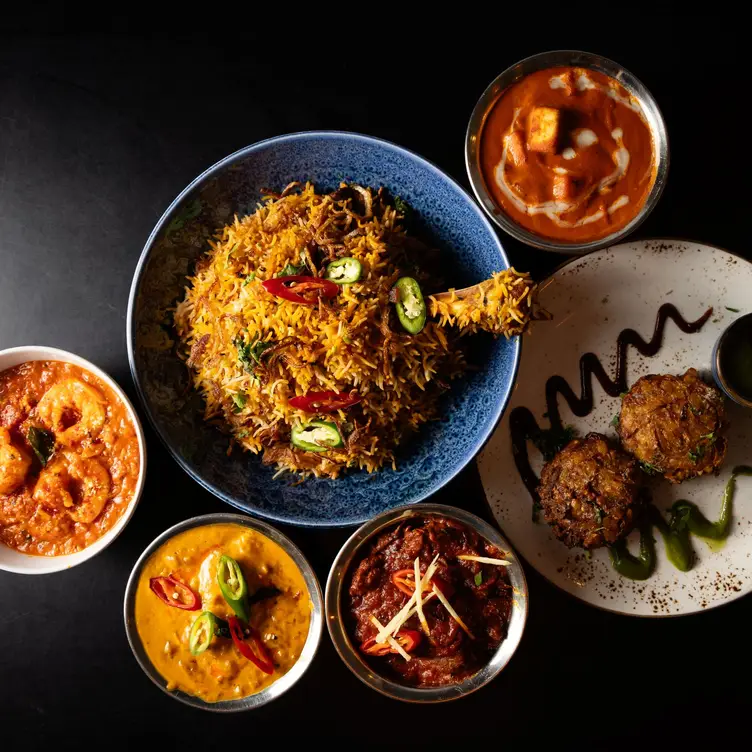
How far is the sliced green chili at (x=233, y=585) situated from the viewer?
326 cm

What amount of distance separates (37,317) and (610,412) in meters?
3.31

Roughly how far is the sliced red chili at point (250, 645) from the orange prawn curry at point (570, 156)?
2.44 metres

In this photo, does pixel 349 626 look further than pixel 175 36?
No

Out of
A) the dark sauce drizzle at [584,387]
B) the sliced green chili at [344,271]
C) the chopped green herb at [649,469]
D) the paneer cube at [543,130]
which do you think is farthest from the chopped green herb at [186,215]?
the chopped green herb at [649,469]

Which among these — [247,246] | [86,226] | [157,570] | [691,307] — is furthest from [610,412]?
[86,226]

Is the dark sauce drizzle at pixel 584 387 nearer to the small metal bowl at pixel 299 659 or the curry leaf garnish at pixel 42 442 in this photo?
the small metal bowl at pixel 299 659

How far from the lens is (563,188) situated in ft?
11.2

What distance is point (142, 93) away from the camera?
394 centimetres

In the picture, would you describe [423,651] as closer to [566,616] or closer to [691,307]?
[566,616]

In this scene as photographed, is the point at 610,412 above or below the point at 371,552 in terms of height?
above

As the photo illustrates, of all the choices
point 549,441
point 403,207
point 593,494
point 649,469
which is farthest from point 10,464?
point 649,469

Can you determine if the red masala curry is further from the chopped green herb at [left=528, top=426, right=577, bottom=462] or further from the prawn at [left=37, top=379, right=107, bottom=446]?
the prawn at [left=37, top=379, right=107, bottom=446]

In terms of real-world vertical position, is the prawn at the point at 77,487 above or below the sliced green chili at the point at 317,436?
below

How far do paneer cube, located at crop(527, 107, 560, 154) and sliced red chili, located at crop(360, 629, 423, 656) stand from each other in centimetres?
247
